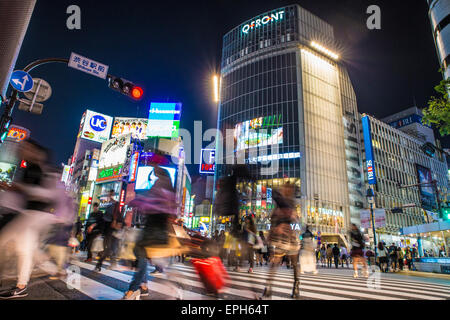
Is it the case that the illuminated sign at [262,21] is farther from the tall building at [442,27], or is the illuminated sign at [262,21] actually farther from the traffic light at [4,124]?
the traffic light at [4,124]

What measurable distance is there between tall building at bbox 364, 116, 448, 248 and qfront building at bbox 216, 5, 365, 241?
4.32 m

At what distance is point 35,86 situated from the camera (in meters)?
8.14

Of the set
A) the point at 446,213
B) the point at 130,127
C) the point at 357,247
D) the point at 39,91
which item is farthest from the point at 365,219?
the point at 130,127

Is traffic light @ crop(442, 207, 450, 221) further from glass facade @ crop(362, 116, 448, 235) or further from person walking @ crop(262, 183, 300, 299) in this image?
glass facade @ crop(362, 116, 448, 235)

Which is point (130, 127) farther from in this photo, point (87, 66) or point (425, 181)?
point (425, 181)

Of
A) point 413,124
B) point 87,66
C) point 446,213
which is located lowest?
point 446,213

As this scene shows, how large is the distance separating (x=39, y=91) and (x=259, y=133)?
149ft

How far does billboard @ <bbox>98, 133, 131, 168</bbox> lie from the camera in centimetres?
3759

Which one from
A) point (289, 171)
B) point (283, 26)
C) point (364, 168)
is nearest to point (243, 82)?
point (283, 26)

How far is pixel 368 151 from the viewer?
53.5 m

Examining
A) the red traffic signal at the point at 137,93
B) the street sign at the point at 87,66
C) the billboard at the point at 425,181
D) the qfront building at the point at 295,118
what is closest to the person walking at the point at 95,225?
the red traffic signal at the point at 137,93

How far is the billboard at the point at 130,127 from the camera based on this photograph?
4506cm

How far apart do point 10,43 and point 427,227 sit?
85.4 feet

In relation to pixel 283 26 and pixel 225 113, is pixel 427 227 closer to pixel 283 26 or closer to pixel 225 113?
pixel 225 113
